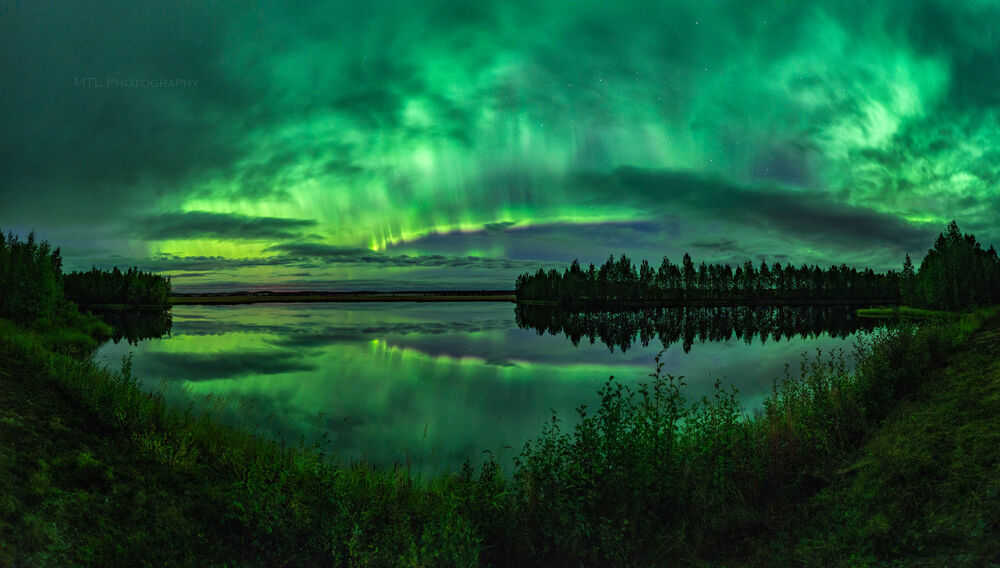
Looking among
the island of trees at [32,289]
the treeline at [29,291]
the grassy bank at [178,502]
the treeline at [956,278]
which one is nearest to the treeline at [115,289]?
the island of trees at [32,289]

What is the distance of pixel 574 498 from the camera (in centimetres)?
843

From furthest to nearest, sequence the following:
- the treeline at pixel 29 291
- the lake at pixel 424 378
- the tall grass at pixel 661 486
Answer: the treeline at pixel 29 291
the lake at pixel 424 378
the tall grass at pixel 661 486

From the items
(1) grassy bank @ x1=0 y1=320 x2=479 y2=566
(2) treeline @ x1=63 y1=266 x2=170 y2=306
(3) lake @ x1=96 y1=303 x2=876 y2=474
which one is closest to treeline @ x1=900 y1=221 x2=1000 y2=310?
(3) lake @ x1=96 y1=303 x2=876 y2=474

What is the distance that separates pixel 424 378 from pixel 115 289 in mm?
200742

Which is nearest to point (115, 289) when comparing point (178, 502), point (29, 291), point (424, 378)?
point (29, 291)

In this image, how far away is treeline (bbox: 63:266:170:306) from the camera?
6939 inches

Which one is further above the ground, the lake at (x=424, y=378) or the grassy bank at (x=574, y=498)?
the grassy bank at (x=574, y=498)

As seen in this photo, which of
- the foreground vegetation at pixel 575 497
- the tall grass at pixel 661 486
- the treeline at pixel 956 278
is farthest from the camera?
the treeline at pixel 956 278

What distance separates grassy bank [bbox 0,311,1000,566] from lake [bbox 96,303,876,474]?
2604 mm

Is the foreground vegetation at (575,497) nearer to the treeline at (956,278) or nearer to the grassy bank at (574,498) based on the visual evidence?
the grassy bank at (574,498)

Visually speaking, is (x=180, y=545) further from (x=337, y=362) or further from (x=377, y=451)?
(x=337, y=362)

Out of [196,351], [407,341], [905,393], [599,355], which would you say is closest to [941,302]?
[599,355]

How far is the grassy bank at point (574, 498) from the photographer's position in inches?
295

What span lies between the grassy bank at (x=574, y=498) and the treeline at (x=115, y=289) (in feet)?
661
